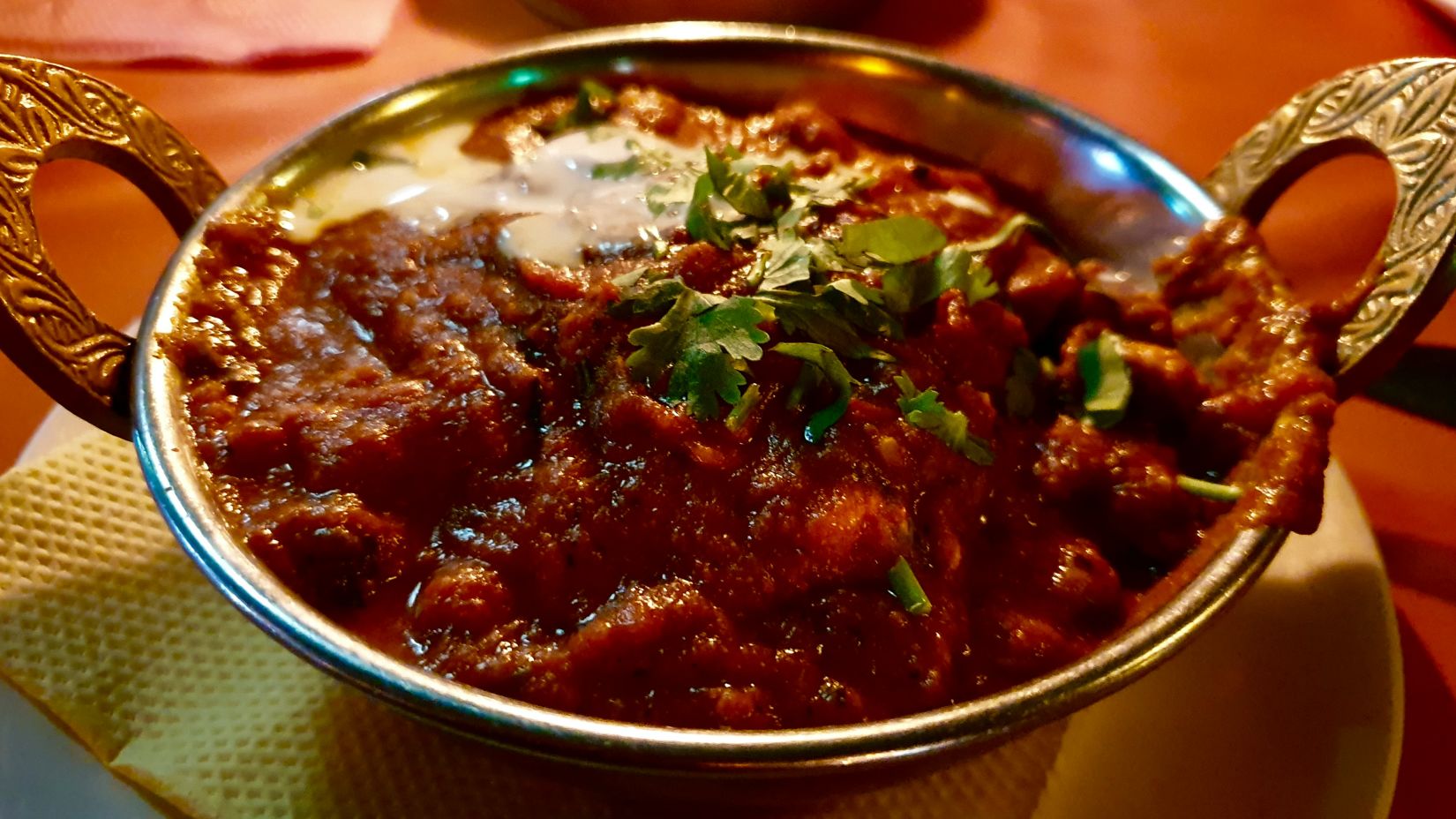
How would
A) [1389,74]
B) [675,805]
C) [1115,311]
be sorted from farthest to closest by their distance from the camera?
[1115,311] < [1389,74] < [675,805]

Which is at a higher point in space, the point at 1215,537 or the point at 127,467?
the point at 1215,537

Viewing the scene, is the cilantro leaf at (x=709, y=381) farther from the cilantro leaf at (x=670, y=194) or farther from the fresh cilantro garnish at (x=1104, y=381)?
the fresh cilantro garnish at (x=1104, y=381)

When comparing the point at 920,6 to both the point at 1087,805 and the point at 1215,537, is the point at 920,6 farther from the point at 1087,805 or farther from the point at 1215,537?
the point at 1087,805

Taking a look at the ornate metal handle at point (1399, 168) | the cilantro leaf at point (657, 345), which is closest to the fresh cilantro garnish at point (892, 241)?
the cilantro leaf at point (657, 345)

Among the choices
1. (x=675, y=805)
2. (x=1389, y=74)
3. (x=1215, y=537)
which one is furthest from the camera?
(x=1389, y=74)

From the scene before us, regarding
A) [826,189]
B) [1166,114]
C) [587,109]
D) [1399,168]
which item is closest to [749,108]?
[587,109]

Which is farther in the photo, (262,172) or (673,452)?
(262,172)

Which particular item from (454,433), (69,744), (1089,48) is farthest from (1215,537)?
(1089,48)
